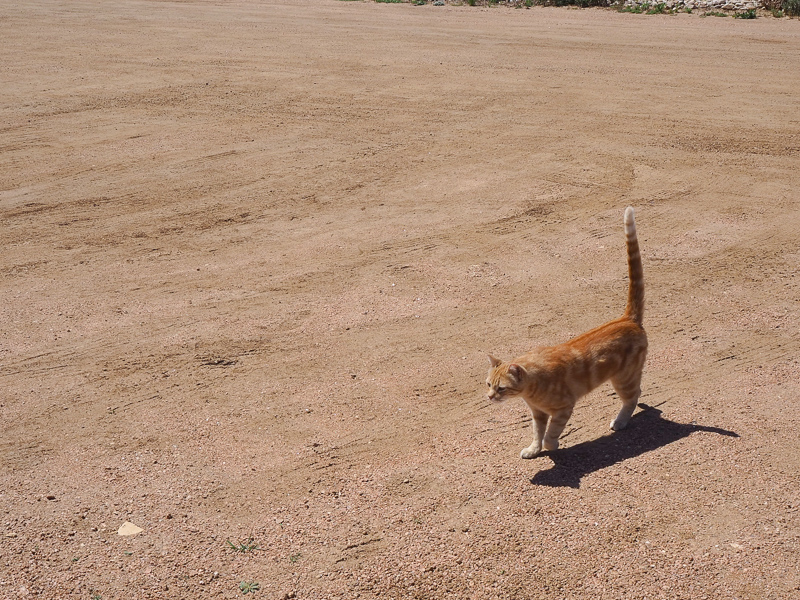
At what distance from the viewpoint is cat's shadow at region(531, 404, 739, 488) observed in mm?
6114

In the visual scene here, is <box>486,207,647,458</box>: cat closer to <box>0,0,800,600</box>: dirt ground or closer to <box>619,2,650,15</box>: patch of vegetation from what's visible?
<box>0,0,800,600</box>: dirt ground

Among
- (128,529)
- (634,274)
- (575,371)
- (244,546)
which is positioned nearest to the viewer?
(244,546)

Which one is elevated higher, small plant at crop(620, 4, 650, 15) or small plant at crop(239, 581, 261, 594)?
small plant at crop(620, 4, 650, 15)

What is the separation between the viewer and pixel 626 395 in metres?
6.58

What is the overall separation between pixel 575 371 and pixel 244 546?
8.77 ft

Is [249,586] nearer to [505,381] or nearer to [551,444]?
[505,381]

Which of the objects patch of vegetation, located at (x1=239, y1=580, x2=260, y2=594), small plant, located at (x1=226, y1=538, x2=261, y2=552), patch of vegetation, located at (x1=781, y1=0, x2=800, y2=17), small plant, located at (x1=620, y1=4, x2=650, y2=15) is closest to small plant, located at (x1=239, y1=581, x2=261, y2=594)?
patch of vegetation, located at (x1=239, y1=580, x2=260, y2=594)

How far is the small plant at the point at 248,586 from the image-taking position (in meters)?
5.29

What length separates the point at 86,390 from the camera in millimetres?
7641

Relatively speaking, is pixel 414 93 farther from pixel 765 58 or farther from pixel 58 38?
pixel 58 38

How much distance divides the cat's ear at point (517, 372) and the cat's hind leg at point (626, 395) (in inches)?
35.4

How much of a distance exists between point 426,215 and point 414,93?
636 cm

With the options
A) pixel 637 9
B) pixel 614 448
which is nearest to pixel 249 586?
pixel 614 448

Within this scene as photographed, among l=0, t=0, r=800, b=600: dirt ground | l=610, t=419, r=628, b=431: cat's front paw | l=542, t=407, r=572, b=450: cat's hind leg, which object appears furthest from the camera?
l=610, t=419, r=628, b=431: cat's front paw
